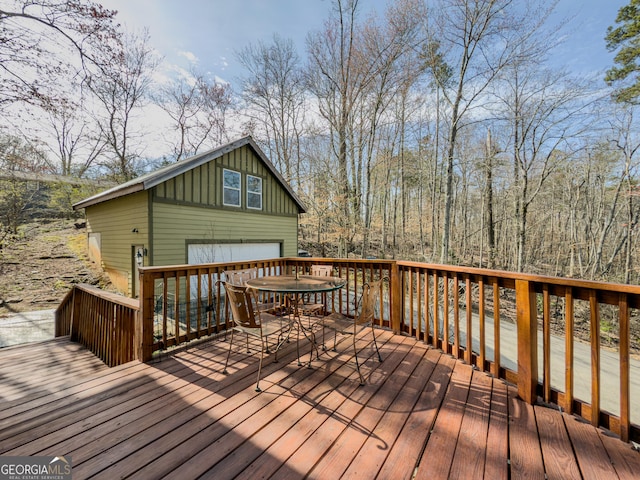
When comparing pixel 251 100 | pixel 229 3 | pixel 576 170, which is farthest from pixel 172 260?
pixel 576 170

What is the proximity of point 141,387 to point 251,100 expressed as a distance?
14715 millimetres

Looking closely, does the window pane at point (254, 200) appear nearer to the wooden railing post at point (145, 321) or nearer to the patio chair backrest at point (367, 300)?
the wooden railing post at point (145, 321)

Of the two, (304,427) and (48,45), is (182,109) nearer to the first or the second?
(48,45)

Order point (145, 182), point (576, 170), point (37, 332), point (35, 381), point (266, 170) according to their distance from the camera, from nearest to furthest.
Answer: point (35, 381) < point (37, 332) < point (145, 182) < point (266, 170) < point (576, 170)

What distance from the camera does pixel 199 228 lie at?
780 centimetres

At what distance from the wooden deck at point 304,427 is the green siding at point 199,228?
180 inches

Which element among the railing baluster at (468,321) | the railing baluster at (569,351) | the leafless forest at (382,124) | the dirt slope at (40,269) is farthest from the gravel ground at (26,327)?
the railing baluster at (569,351)

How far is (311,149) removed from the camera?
13.6 metres

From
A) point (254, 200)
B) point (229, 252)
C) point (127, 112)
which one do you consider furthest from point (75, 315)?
point (127, 112)

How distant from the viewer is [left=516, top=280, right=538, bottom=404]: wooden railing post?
2180mm

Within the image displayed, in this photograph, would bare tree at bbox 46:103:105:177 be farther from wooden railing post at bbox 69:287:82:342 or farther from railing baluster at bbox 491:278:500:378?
railing baluster at bbox 491:278:500:378

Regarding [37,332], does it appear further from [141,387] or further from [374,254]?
[374,254]

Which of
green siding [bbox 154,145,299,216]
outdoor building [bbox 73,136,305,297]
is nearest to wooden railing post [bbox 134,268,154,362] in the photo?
outdoor building [bbox 73,136,305,297]

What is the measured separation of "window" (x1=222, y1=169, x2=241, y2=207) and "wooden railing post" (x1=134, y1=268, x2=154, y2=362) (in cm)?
592
